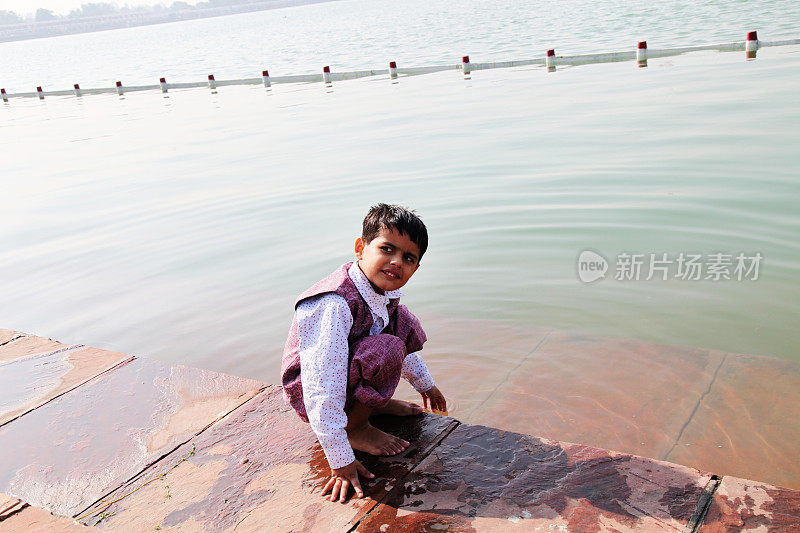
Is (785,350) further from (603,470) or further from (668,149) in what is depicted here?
(668,149)

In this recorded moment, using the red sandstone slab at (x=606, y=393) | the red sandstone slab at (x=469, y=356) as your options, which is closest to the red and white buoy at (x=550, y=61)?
the red sandstone slab at (x=469, y=356)

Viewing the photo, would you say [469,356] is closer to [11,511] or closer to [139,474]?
[139,474]

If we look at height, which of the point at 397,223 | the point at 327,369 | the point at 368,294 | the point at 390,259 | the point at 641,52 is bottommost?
the point at 327,369

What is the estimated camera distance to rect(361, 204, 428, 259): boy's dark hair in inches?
92.0

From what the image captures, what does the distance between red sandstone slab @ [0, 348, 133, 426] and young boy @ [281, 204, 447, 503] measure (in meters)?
1.41

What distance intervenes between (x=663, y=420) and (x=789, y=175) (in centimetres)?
400

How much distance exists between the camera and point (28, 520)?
7.45 ft

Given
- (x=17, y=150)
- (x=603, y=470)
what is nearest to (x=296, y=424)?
(x=603, y=470)

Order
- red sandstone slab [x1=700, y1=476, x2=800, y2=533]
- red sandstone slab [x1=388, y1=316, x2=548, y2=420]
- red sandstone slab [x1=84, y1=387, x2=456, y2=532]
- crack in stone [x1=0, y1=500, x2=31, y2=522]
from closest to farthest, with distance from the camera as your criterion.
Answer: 1. red sandstone slab [x1=700, y1=476, x2=800, y2=533]
2. red sandstone slab [x1=84, y1=387, x2=456, y2=532]
3. crack in stone [x1=0, y1=500, x2=31, y2=522]
4. red sandstone slab [x1=388, y1=316, x2=548, y2=420]

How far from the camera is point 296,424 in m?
2.68

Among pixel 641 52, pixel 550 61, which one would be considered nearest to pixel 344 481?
pixel 641 52

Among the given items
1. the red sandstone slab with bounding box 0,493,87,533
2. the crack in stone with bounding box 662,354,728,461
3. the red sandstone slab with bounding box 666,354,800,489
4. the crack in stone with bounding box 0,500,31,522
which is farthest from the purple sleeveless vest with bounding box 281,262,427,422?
the red sandstone slab with bounding box 666,354,800,489

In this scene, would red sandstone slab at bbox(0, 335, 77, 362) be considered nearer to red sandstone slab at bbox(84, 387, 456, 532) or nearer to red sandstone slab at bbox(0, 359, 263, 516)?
red sandstone slab at bbox(0, 359, 263, 516)
